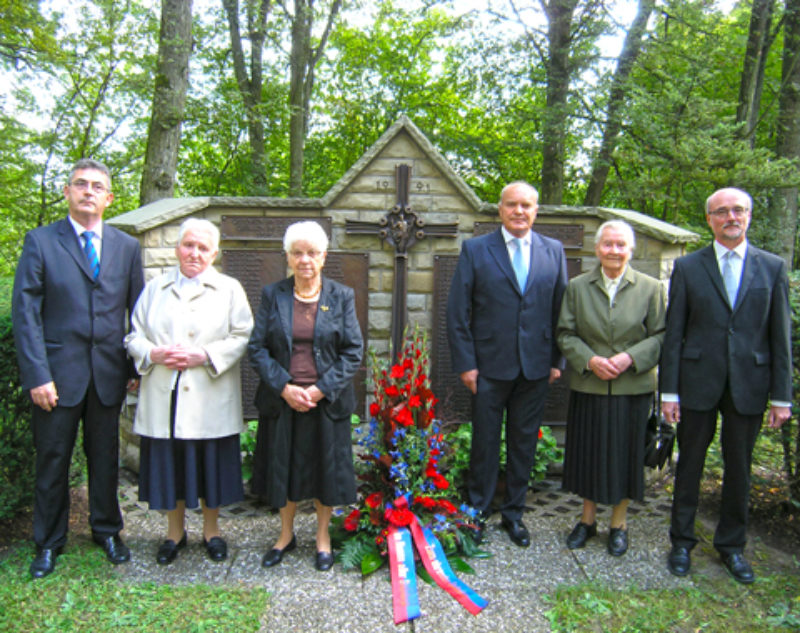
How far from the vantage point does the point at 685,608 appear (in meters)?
2.91

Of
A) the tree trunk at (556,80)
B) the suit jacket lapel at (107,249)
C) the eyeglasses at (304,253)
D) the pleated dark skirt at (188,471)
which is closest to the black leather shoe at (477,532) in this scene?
the pleated dark skirt at (188,471)

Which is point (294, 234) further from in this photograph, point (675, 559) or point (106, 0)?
point (106, 0)

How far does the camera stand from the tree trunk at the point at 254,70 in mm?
11258

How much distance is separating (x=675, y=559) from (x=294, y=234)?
2.63m

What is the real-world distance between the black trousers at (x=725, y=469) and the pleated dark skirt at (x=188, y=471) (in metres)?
2.39

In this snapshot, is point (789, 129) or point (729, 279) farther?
point (789, 129)

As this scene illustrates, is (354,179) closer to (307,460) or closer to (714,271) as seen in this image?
(307,460)

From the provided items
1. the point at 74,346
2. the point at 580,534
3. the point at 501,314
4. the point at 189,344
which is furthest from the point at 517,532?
the point at 74,346

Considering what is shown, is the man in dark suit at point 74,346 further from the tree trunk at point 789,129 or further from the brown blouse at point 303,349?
the tree trunk at point 789,129

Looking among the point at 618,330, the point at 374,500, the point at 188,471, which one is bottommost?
the point at 374,500

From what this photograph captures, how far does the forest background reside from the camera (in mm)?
7070

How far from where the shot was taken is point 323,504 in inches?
125

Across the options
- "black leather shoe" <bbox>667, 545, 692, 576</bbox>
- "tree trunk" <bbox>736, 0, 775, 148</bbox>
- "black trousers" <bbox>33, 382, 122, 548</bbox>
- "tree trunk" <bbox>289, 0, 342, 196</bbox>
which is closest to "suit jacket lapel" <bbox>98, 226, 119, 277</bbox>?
"black trousers" <bbox>33, 382, 122, 548</bbox>

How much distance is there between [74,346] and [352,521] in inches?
67.6
